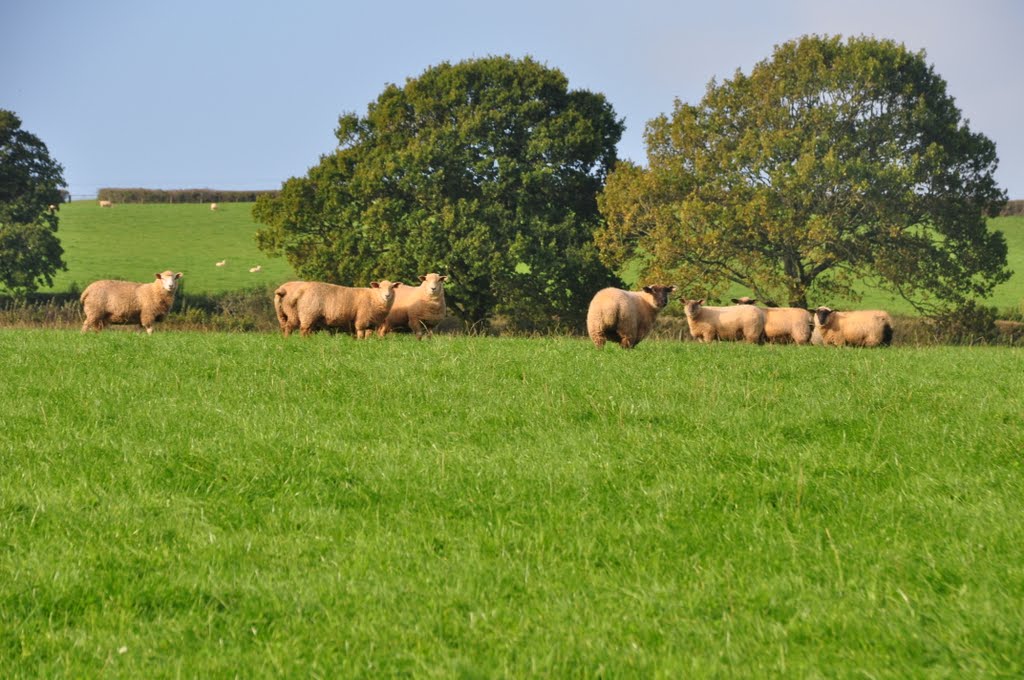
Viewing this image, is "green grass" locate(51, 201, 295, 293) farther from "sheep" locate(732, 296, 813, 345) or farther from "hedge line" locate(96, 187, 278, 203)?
"sheep" locate(732, 296, 813, 345)

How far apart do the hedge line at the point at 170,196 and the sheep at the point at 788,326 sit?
76086 millimetres

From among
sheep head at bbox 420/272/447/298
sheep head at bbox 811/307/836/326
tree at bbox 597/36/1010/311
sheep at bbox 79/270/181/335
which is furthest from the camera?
tree at bbox 597/36/1010/311

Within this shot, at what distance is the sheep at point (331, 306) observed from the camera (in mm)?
21141

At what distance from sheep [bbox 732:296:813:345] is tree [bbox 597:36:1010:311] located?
5174mm

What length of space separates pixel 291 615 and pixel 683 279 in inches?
1260

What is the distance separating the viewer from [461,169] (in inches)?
1556

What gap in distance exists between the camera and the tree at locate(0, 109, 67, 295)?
4566 centimetres

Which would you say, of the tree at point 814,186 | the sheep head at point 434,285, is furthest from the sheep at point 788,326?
the sheep head at point 434,285

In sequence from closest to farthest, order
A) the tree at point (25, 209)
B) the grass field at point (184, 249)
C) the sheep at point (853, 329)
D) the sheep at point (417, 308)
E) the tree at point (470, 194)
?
the sheep at point (417, 308) < the sheep at point (853, 329) < the tree at point (470, 194) < the tree at point (25, 209) < the grass field at point (184, 249)

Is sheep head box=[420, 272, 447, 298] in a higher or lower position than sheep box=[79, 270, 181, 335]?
higher

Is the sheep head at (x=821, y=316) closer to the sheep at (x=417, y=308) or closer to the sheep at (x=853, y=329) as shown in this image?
the sheep at (x=853, y=329)

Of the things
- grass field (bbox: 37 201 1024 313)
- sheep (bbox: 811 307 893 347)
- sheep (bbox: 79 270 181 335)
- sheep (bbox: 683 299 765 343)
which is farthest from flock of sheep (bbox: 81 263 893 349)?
grass field (bbox: 37 201 1024 313)

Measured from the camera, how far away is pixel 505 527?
709 cm

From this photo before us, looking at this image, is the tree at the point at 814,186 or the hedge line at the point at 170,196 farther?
the hedge line at the point at 170,196
